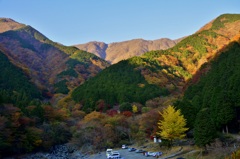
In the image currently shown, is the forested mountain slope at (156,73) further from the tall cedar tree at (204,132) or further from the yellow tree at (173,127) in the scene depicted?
the tall cedar tree at (204,132)

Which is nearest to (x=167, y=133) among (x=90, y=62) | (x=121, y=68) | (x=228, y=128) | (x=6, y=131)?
(x=228, y=128)

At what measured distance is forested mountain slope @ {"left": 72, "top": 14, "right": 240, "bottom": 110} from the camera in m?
89.6

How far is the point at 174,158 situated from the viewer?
113 feet

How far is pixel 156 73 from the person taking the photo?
347 ft

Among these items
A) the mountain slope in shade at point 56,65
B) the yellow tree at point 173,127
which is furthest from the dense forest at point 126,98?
the mountain slope in shade at point 56,65

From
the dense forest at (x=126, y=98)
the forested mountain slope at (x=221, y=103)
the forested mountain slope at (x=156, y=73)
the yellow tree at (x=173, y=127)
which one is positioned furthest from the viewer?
the forested mountain slope at (x=156, y=73)

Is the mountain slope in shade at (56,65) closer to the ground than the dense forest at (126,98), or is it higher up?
higher up

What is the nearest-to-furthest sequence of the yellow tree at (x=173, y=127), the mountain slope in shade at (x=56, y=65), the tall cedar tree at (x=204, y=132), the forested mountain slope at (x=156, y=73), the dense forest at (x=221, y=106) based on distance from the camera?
the tall cedar tree at (x=204, y=132), the yellow tree at (x=173, y=127), the dense forest at (x=221, y=106), the forested mountain slope at (x=156, y=73), the mountain slope in shade at (x=56, y=65)

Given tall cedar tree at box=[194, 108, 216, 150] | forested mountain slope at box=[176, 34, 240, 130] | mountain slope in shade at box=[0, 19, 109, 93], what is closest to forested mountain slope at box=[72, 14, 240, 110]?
forested mountain slope at box=[176, 34, 240, 130]

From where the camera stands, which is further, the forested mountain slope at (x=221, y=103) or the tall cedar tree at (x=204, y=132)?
the forested mountain slope at (x=221, y=103)

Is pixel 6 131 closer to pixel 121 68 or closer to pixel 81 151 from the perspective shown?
pixel 81 151

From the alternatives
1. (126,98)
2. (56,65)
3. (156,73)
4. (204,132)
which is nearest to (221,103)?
(204,132)

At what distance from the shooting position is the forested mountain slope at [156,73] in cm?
8956

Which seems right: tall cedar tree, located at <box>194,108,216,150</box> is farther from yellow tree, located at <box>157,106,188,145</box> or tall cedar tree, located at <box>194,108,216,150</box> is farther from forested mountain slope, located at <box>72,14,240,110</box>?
forested mountain slope, located at <box>72,14,240,110</box>
